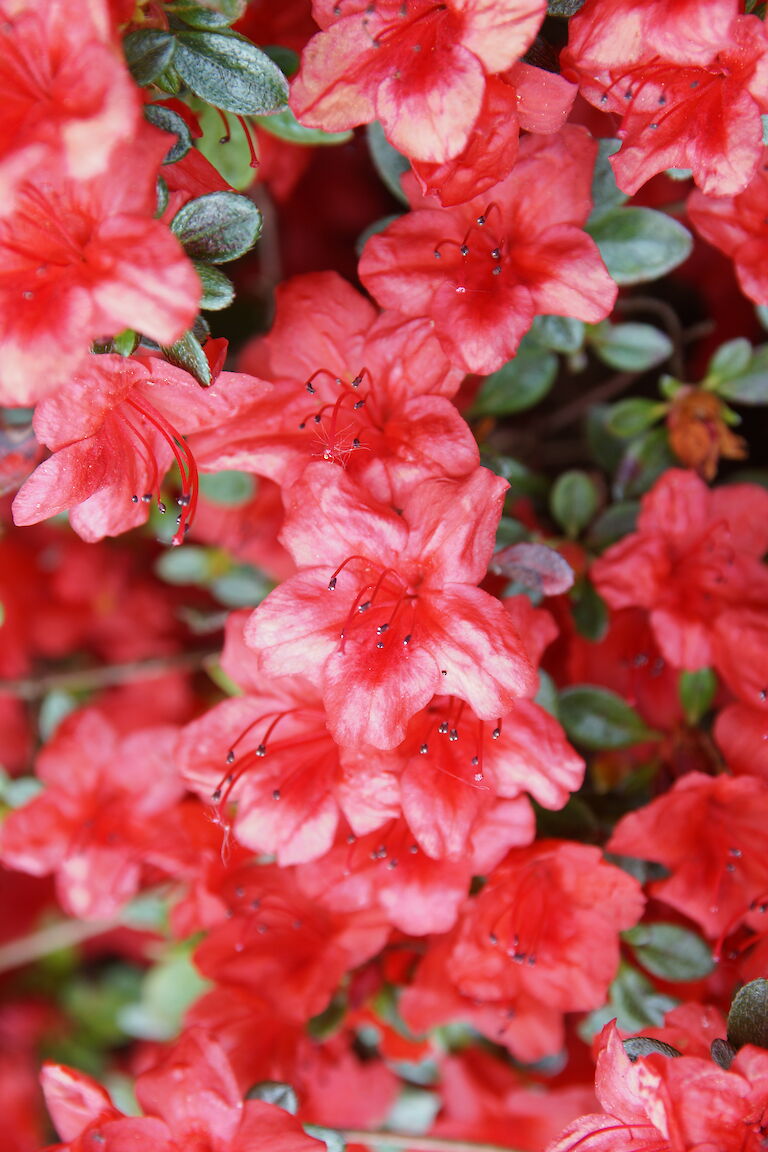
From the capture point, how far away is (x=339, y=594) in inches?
36.0

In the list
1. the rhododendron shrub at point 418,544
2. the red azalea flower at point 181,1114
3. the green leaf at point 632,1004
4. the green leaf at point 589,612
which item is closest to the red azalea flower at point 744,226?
the rhododendron shrub at point 418,544

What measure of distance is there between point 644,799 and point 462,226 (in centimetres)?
66

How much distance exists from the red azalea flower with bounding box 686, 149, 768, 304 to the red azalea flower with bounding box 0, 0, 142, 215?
573 mm

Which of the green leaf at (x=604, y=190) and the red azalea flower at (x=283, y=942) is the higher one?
the green leaf at (x=604, y=190)

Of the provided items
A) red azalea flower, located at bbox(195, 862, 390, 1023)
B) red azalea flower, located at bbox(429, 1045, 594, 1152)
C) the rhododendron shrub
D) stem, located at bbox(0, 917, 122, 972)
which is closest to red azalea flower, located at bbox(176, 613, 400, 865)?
the rhododendron shrub

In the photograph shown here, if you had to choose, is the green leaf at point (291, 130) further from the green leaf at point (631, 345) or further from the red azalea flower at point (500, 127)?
the green leaf at point (631, 345)

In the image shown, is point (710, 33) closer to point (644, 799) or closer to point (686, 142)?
point (686, 142)

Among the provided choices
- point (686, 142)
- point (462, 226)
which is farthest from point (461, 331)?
point (686, 142)

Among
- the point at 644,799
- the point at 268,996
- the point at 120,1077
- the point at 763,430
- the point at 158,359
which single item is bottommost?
the point at 120,1077

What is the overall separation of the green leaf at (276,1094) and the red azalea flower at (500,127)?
2.81ft

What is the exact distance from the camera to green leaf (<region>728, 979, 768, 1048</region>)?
87cm

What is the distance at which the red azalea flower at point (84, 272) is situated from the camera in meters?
0.69

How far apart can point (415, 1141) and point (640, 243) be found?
0.98 metres

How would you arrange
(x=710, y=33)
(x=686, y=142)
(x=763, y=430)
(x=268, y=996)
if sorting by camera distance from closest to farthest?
(x=710, y=33)
(x=686, y=142)
(x=268, y=996)
(x=763, y=430)
